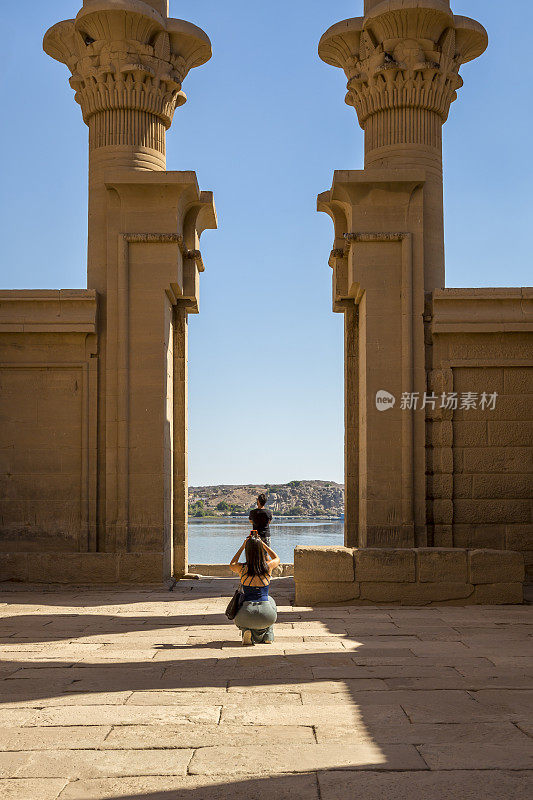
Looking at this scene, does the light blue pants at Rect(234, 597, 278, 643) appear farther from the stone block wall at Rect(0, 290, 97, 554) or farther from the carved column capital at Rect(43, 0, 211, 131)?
the carved column capital at Rect(43, 0, 211, 131)

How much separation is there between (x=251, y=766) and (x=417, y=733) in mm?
1215

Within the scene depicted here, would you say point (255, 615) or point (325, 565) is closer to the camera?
point (255, 615)

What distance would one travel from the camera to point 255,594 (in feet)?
29.3

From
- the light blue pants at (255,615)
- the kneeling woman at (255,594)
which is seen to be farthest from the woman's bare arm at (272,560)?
the light blue pants at (255,615)

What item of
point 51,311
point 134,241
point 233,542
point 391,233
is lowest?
point 233,542

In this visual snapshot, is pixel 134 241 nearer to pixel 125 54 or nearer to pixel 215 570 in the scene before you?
pixel 125 54

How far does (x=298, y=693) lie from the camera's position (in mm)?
6539

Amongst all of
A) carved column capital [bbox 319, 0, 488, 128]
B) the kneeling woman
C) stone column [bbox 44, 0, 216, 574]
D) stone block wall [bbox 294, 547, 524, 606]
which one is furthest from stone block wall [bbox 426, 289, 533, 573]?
the kneeling woman

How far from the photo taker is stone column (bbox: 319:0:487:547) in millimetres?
14906

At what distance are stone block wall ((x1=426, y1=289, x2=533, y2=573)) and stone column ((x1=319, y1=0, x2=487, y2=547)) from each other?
321 millimetres

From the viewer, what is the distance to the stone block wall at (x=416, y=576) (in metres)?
12.2

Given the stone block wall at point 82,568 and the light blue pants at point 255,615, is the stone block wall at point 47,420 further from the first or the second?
the light blue pants at point 255,615

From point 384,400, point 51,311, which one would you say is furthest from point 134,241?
point 384,400

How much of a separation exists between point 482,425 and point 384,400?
1.72 meters
